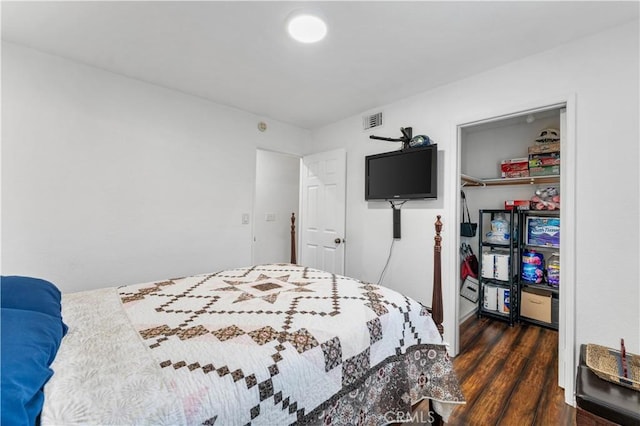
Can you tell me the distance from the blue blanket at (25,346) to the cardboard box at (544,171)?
153 inches

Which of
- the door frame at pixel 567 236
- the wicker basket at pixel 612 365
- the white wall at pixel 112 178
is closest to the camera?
the wicker basket at pixel 612 365

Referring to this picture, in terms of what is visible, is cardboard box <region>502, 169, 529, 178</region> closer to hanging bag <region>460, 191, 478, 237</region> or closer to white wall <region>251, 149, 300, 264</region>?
hanging bag <region>460, 191, 478, 237</region>

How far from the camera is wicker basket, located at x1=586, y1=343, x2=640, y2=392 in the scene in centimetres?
136

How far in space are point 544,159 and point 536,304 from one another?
1.59 metres

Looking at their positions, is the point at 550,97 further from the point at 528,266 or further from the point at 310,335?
the point at 310,335

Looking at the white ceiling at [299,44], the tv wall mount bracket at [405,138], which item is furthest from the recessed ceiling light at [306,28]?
the tv wall mount bracket at [405,138]

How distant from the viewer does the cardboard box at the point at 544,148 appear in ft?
9.51

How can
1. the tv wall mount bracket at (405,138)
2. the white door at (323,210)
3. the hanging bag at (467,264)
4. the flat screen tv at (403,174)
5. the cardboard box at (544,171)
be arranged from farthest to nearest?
the hanging bag at (467,264)
the white door at (323,210)
the cardboard box at (544,171)
the tv wall mount bracket at (405,138)
the flat screen tv at (403,174)

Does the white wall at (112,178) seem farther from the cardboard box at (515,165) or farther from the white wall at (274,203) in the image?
the cardboard box at (515,165)

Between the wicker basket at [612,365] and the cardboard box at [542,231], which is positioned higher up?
the cardboard box at [542,231]

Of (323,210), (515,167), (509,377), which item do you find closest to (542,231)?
(515,167)

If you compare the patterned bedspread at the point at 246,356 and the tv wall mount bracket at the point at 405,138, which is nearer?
the patterned bedspread at the point at 246,356

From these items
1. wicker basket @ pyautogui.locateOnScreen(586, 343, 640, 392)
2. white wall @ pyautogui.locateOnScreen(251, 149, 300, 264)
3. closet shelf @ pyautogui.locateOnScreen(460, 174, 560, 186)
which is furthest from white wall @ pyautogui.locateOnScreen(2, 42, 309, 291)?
wicker basket @ pyautogui.locateOnScreen(586, 343, 640, 392)

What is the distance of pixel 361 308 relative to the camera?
146 centimetres
